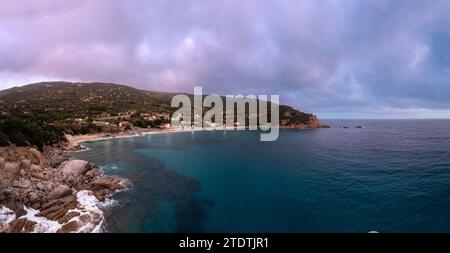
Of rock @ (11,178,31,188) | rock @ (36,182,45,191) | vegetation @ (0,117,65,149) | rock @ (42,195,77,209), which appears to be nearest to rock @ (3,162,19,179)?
rock @ (11,178,31,188)

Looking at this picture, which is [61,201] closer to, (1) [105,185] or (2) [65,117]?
Answer: (1) [105,185]

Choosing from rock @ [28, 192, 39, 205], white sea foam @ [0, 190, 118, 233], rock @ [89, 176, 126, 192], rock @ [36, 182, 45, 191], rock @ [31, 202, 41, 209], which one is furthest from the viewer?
rock @ [89, 176, 126, 192]

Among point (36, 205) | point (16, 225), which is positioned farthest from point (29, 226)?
point (36, 205)

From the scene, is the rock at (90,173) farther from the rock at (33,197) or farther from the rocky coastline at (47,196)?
the rock at (33,197)

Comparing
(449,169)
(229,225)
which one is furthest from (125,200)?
(449,169)

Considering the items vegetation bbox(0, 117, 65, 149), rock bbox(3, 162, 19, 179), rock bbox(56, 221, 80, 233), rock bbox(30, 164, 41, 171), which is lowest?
rock bbox(56, 221, 80, 233)

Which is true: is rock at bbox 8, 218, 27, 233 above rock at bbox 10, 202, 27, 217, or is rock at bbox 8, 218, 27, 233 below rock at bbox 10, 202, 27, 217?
below

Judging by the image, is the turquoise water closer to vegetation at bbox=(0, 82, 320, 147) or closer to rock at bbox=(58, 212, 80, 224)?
rock at bbox=(58, 212, 80, 224)

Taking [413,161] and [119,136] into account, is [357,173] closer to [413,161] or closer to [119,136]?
[413,161]
